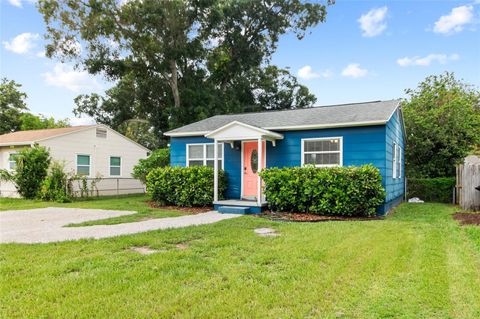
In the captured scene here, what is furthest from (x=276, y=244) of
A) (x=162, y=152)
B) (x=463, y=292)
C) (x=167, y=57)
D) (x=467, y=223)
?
(x=167, y=57)

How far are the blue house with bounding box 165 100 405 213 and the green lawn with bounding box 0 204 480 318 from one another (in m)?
3.84

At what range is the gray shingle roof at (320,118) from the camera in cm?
948

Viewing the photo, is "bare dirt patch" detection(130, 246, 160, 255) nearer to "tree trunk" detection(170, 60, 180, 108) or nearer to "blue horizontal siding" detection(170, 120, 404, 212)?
"blue horizontal siding" detection(170, 120, 404, 212)

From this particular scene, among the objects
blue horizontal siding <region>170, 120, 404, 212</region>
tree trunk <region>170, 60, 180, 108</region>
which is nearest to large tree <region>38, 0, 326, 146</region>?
tree trunk <region>170, 60, 180, 108</region>

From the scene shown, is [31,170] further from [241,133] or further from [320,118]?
[320,118]

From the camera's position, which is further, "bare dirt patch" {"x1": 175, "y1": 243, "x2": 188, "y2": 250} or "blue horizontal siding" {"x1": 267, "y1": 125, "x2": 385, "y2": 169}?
"blue horizontal siding" {"x1": 267, "y1": 125, "x2": 385, "y2": 169}

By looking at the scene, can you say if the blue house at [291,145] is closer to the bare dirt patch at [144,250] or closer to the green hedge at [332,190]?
the green hedge at [332,190]

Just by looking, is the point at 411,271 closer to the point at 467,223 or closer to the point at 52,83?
the point at 467,223

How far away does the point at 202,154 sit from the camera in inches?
475

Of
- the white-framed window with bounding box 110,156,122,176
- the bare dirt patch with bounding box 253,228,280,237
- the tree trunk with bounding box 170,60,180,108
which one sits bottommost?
the bare dirt patch with bounding box 253,228,280,237

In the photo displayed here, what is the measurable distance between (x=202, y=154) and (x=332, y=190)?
5173 mm

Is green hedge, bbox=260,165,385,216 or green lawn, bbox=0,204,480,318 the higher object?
green hedge, bbox=260,165,385,216

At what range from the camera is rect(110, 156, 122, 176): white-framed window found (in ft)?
58.7

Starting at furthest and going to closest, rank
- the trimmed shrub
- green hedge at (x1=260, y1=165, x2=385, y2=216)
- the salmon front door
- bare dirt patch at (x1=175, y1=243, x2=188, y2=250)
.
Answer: the trimmed shrub
the salmon front door
green hedge at (x1=260, y1=165, x2=385, y2=216)
bare dirt patch at (x1=175, y1=243, x2=188, y2=250)
